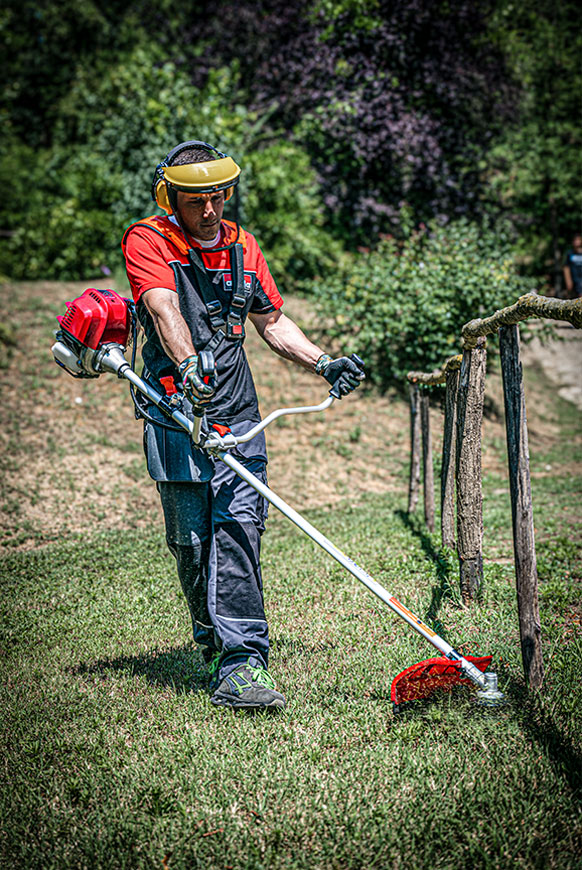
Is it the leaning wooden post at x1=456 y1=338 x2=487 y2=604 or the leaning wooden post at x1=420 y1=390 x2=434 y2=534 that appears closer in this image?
the leaning wooden post at x1=456 y1=338 x2=487 y2=604

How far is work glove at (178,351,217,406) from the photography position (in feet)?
9.29

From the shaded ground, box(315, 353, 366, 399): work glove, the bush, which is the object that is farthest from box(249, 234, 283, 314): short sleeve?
the shaded ground

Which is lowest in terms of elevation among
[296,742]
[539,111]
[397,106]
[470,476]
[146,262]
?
[296,742]

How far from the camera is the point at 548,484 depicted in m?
8.31

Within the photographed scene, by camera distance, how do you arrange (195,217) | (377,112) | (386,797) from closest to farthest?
(386,797) < (195,217) < (377,112)

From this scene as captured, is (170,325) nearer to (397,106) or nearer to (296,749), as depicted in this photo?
(296,749)

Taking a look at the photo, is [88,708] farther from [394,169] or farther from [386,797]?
[394,169]

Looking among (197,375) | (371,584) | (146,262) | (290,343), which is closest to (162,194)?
(146,262)

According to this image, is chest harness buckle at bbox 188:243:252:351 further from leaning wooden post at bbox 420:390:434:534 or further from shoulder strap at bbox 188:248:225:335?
leaning wooden post at bbox 420:390:434:534

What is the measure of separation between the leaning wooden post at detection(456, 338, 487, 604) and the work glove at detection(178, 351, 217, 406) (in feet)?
6.08

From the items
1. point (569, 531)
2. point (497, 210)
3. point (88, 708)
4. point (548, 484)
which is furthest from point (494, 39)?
point (88, 708)

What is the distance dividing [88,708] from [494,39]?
14.9 m

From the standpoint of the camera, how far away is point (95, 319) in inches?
132

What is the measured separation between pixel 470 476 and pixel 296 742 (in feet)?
6.51
